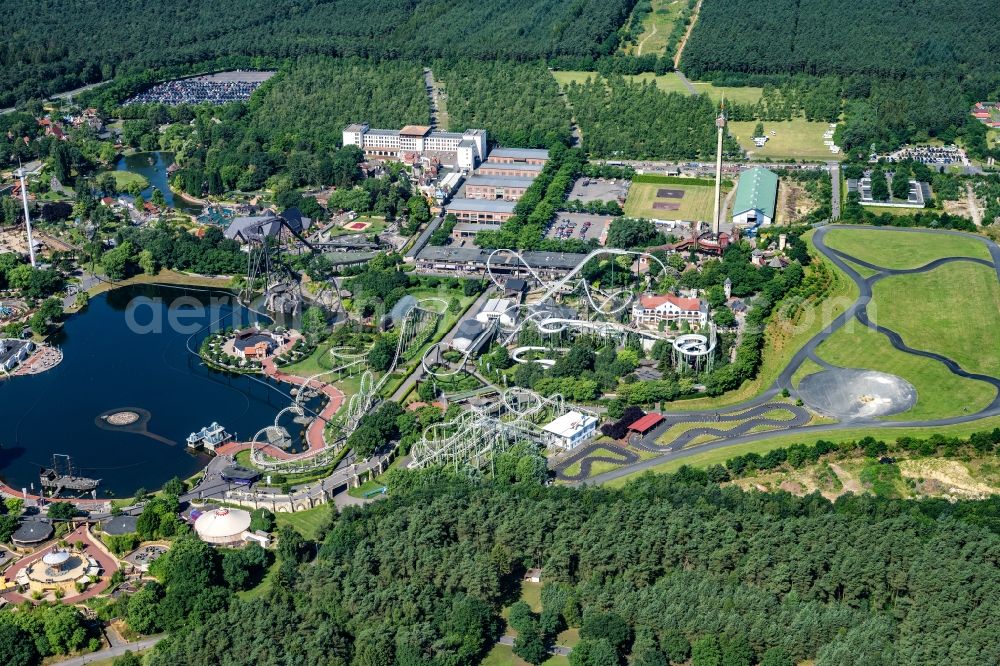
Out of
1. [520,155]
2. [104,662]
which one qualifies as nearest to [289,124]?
[520,155]

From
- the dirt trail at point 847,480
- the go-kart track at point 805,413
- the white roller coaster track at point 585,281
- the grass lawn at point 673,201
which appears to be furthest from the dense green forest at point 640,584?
the grass lawn at point 673,201

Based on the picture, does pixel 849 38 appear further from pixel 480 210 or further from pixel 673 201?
pixel 480 210

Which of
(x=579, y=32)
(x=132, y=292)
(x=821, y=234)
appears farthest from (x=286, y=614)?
(x=579, y=32)

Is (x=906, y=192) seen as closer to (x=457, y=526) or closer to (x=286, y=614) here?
(x=457, y=526)

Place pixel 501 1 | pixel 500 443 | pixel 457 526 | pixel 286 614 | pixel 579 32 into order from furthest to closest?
pixel 501 1 < pixel 579 32 < pixel 500 443 < pixel 457 526 < pixel 286 614

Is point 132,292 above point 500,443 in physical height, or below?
below

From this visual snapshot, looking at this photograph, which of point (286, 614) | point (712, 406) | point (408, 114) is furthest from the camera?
point (408, 114)

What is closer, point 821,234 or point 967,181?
point 821,234

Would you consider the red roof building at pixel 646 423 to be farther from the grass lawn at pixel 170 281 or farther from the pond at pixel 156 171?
the pond at pixel 156 171
